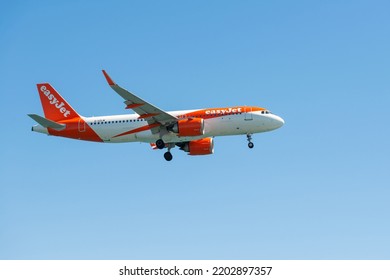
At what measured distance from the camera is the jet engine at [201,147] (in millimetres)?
71688

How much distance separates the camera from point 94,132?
70438 mm

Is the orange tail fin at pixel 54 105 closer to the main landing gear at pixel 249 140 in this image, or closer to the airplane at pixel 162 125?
the airplane at pixel 162 125

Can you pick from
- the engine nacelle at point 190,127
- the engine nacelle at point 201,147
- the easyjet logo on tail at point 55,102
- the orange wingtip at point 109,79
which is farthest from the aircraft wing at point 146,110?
the easyjet logo on tail at point 55,102

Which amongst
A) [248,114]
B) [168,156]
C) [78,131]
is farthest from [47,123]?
[248,114]

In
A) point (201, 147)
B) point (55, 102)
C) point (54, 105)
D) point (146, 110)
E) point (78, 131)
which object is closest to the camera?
point (146, 110)

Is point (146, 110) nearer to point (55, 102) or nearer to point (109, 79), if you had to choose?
point (109, 79)

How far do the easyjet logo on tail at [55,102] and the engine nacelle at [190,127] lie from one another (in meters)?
13.1

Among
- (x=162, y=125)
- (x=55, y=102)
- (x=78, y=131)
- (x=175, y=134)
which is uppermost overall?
(x=55, y=102)

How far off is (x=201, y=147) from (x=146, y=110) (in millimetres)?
A: 7831

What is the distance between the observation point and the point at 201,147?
71688mm

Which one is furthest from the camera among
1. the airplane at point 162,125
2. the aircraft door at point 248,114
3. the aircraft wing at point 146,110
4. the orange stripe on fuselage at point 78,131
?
the orange stripe on fuselage at point 78,131

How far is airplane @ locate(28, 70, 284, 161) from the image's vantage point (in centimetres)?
6694
